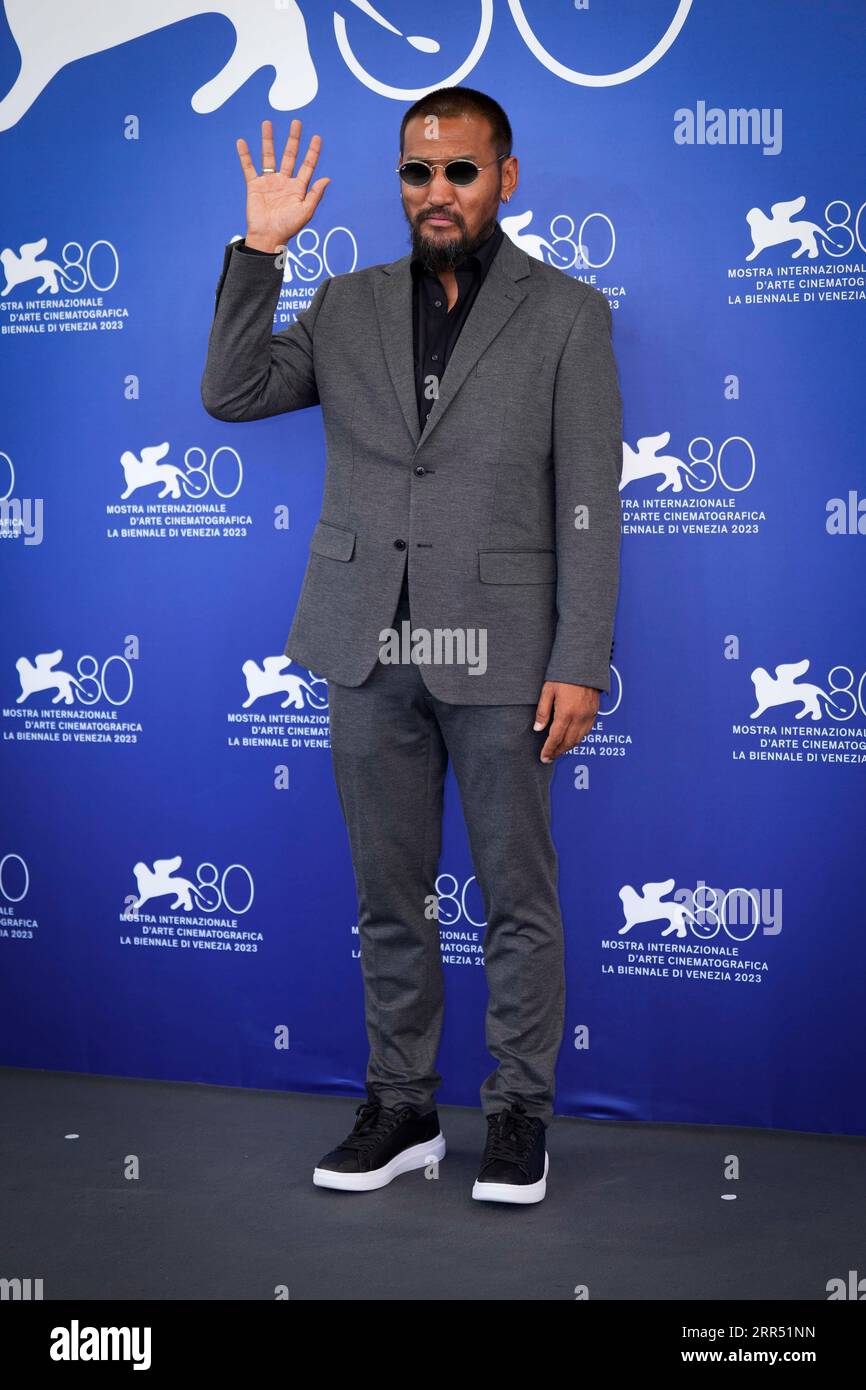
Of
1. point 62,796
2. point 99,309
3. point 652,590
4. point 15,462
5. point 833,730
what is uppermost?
point 99,309

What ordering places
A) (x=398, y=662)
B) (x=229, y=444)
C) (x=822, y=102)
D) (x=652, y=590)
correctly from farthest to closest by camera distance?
(x=229, y=444) < (x=652, y=590) < (x=822, y=102) < (x=398, y=662)

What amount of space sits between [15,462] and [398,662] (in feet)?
4.10

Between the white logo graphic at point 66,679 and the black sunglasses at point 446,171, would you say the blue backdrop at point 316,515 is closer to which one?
the white logo graphic at point 66,679

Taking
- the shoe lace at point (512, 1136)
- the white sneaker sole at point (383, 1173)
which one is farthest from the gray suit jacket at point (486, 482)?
the white sneaker sole at point (383, 1173)

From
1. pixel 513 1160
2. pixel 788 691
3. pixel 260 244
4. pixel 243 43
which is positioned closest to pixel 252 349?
pixel 260 244

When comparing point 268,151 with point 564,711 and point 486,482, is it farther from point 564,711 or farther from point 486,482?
Answer: point 564,711

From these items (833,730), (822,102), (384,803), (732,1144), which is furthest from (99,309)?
(732,1144)

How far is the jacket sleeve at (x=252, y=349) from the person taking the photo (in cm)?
224

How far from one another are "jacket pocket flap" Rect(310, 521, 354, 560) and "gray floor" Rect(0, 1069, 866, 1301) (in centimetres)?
114

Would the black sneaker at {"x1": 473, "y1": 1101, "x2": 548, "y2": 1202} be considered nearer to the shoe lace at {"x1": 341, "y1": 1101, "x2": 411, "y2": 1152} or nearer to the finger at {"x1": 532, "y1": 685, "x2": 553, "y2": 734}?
the shoe lace at {"x1": 341, "y1": 1101, "x2": 411, "y2": 1152}

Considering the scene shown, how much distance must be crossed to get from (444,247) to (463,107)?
24 centimetres

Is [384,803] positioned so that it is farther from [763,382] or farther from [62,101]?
[62,101]

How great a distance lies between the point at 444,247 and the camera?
7.63ft

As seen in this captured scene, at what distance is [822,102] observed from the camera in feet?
8.27
